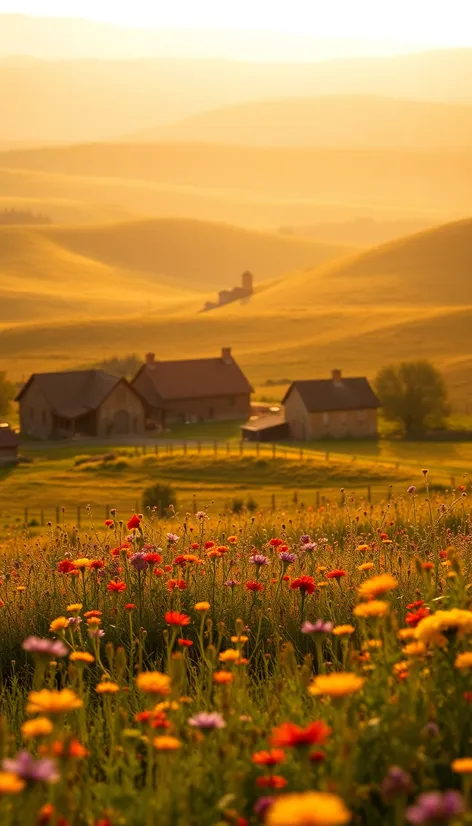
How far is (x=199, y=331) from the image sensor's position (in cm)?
15162

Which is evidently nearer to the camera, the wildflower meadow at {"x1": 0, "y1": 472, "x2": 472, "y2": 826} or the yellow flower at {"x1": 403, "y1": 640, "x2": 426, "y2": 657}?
the wildflower meadow at {"x1": 0, "y1": 472, "x2": 472, "y2": 826}

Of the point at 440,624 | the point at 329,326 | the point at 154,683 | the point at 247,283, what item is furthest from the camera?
the point at 247,283

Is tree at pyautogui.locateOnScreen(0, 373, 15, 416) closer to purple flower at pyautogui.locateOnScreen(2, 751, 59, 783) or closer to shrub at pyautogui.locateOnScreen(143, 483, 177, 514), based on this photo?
shrub at pyautogui.locateOnScreen(143, 483, 177, 514)

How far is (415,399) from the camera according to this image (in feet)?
257

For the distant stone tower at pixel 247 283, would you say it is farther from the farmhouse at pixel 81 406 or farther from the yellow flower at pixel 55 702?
the yellow flower at pixel 55 702

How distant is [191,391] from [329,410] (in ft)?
40.9

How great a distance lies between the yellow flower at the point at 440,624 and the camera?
509 centimetres

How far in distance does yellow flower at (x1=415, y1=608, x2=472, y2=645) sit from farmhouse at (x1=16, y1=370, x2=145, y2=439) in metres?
73.2

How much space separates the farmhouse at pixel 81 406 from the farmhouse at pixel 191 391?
3.83 m

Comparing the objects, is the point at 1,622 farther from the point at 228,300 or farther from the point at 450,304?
the point at 228,300

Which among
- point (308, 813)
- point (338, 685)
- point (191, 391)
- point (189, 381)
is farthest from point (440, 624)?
point (189, 381)

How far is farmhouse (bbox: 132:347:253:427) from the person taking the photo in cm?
8462

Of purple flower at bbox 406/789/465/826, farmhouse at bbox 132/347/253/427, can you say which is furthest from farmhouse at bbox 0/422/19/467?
purple flower at bbox 406/789/465/826

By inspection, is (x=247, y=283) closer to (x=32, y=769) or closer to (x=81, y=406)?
(x=81, y=406)
